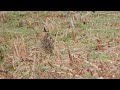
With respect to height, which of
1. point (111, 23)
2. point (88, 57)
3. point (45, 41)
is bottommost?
point (88, 57)

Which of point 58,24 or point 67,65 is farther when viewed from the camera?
point 58,24

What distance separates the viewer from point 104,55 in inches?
176

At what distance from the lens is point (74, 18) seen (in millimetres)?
6348

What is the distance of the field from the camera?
4.06 metres

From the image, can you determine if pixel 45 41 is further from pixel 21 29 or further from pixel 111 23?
pixel 111 23

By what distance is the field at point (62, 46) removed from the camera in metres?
4.06

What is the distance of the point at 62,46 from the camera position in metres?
4.86
